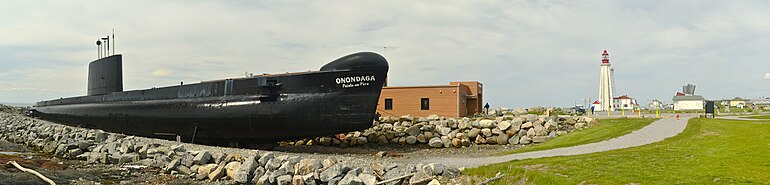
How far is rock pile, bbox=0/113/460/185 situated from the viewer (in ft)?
35.2

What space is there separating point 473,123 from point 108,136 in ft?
51.1

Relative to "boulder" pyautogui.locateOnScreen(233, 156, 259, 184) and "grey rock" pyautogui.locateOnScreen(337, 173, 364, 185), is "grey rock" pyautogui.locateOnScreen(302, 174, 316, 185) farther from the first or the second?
"boulder" pyautogui.locateOnScreen(233, 156, 259, 184)

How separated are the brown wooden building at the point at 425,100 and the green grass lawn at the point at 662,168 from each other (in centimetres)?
1616

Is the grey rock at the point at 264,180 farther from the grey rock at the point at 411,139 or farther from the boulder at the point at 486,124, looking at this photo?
the boulder at the point at 486,124

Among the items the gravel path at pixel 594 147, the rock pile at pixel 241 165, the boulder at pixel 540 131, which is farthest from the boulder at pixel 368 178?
the boulder at pixel 540 131

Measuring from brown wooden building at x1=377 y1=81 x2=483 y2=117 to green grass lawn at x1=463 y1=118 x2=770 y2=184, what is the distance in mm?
16160

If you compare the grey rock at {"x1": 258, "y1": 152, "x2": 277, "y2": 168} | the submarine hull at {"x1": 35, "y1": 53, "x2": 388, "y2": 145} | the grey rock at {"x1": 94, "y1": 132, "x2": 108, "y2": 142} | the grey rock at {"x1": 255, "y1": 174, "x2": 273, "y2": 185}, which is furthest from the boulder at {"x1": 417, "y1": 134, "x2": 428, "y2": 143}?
the grey rock at {"x1": 94, "y1": 132, "x2": 108, "y2": 142}

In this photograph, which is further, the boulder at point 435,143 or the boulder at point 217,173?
the boulder at point 435,143

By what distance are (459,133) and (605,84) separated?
167 ft

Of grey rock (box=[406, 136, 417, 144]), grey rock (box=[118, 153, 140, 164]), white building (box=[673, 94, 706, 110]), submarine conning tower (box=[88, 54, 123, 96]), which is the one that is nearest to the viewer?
grey rock (box=[118, 153, 140, 164])

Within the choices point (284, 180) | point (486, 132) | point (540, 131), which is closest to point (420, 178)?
point (284, 180)

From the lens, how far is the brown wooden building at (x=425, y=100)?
28.2 meters

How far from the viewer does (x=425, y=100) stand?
2881cm

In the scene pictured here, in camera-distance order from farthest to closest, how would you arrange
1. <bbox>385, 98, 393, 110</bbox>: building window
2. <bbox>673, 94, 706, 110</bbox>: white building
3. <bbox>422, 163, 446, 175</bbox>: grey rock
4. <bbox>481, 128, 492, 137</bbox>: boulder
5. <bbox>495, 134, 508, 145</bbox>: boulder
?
<bbox>673, 94, 706, 110</bbox>: white building < <bbox>385, 98, 393, 110</bbox>: building window < <bbox>481, 128, 492, 137</bbox>: boulder < <bbox>495, 134, 508, 145</bbox>: boulder < <bbox>422, 163, 446, 175</bbox>: grey rock
